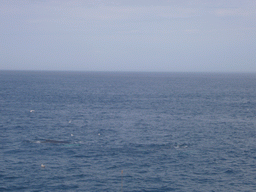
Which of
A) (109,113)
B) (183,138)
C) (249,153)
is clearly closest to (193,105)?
(109,113)

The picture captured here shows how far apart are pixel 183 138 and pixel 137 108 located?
1524 inches

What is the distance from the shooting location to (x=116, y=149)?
165 ft

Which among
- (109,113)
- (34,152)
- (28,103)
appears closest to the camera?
(34,152)

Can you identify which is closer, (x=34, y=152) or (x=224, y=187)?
(x=224, y=187)

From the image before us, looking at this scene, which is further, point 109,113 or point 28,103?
point 28,103

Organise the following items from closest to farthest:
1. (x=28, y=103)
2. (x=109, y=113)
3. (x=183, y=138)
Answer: (x=183, y=138) < (x=109, y=113) < (x=28, y=103)

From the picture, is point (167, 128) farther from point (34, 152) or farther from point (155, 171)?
point (34, 152)

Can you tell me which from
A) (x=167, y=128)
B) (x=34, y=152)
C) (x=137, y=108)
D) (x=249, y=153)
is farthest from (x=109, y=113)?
(x=249, y=153)

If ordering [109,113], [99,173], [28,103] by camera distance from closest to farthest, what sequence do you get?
[99,173] < [109,113] < [28,103]

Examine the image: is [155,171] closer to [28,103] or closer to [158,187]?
[158,187]

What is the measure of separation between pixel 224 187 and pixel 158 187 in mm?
8414

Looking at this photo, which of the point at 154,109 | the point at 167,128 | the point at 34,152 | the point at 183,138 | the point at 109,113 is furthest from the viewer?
the point at 154,109

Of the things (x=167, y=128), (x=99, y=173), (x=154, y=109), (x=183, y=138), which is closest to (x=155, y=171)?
(x=99, y=173)

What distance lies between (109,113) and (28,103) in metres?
31.6
